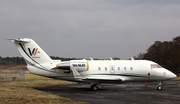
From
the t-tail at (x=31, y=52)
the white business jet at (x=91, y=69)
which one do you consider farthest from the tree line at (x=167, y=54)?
the t-tail at (x=31, y=52)

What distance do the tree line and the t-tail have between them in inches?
1480

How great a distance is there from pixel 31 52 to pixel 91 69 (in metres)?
6.96

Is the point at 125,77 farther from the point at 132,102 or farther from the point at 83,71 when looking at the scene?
the point at 132,102

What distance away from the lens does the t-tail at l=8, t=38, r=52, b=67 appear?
76.8ft

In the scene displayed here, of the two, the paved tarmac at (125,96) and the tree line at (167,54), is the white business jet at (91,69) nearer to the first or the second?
the paved tarmac at (125,96)

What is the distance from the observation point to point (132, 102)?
48.2 ft

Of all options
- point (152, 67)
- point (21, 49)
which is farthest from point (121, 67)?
point (21, 49)

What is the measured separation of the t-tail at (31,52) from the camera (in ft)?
76.8

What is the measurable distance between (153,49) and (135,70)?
38.7 meters

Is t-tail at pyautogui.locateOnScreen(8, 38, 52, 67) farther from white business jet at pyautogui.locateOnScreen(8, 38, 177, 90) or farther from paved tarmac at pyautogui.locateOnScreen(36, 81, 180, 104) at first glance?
paved tarmac at pyautogui.locateOnScreen(36, 81, 180, 104)

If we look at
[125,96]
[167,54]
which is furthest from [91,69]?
[167,54]

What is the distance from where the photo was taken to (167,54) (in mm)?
55281

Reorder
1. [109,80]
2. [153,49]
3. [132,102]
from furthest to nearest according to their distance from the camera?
[153,49]
[109,80]
[132,102]

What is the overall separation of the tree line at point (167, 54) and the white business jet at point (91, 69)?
31480 millimetres
